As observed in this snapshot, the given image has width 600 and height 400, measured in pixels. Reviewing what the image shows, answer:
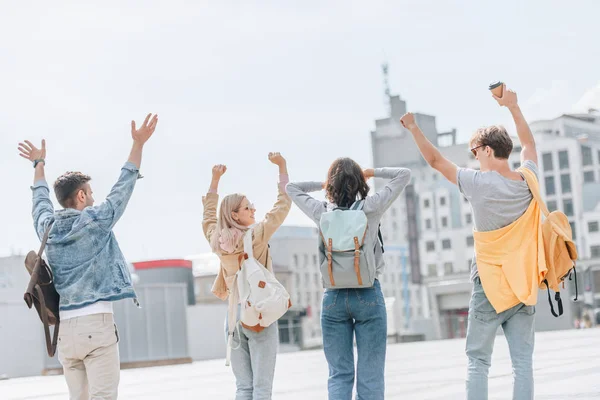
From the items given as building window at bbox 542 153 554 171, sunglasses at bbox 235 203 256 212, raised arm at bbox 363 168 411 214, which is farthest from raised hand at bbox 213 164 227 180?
building window at bbox 542 153 554 171

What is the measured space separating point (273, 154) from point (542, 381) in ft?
17.2

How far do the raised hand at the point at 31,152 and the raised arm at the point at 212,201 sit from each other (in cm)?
116

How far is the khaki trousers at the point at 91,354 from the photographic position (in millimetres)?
5629

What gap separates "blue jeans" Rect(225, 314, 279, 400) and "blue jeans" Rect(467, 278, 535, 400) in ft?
3.84

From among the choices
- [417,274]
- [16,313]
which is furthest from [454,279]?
[16,313]

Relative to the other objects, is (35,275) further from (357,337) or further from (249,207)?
(357,337)

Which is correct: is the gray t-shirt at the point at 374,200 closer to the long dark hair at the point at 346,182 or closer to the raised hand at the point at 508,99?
the long dark hair at the point at 346,182

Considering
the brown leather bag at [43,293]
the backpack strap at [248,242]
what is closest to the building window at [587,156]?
the backpack strap at [248,242]

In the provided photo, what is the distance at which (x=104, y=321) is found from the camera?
18.9ft

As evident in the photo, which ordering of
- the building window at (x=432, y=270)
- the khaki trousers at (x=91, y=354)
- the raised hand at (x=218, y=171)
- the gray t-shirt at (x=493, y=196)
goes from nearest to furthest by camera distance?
the khaki trousers at (x=91, y=354) < the gray t-shirt at (x=493, y=196) < the raised hand at (x=218, y=171) < the building window at (x=432, y=270)

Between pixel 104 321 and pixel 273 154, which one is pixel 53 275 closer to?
pixel 104 321

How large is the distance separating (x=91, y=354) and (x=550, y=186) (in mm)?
110775

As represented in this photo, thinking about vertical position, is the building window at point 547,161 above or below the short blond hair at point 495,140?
above

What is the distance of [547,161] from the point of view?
11225cm
